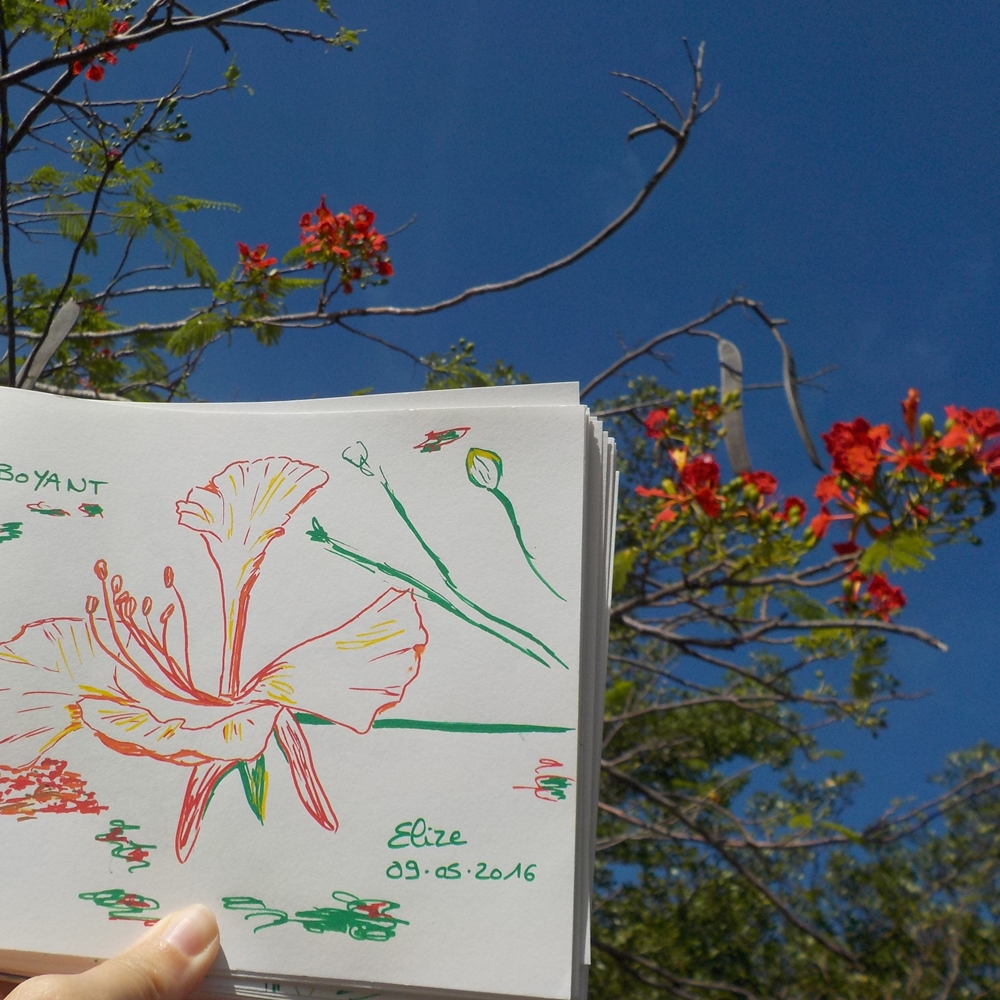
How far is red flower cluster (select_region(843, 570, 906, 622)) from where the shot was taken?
8.14ft

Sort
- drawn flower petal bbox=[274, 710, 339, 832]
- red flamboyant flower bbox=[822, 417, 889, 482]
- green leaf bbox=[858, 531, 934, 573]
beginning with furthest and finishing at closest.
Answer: red flamboyant flower bbox=[822, 417, 889, 482]
green leaf bbox=[858, 531, 934, 573]
drawn flower petal bbox=[274, 710, 339, 832]

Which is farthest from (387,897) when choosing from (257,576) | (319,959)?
(257,576)

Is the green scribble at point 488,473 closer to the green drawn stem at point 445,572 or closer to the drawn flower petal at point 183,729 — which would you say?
the green drawn stem at point 445,572

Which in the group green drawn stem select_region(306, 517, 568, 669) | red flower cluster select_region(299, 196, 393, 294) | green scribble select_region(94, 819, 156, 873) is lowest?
green scribble select_region(94, 819, 156, 873)

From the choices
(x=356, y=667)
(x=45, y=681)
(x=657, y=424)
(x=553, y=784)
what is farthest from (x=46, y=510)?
(x=657, y=424)

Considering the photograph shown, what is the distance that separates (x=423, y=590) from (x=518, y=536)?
0.12 meters

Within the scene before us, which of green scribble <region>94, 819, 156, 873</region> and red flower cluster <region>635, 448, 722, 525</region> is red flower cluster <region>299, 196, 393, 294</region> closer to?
red flower cluster <region>635, 448, 722, 525</region>

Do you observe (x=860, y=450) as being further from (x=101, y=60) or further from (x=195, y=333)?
(x=101, y=60)

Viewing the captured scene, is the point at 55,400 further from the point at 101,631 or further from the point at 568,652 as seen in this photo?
the point at 568,652

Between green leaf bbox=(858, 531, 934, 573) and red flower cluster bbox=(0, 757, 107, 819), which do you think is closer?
red flower cluster bbox=(0, 757, 107, 819)

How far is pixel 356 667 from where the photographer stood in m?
0.83

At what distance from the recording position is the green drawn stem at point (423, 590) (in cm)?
83

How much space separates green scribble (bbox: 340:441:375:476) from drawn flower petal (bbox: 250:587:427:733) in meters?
0.15

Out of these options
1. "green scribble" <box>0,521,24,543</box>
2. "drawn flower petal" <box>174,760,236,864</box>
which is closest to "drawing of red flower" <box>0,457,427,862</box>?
"drawn flower petal" <box>174,760,236,864</box>
